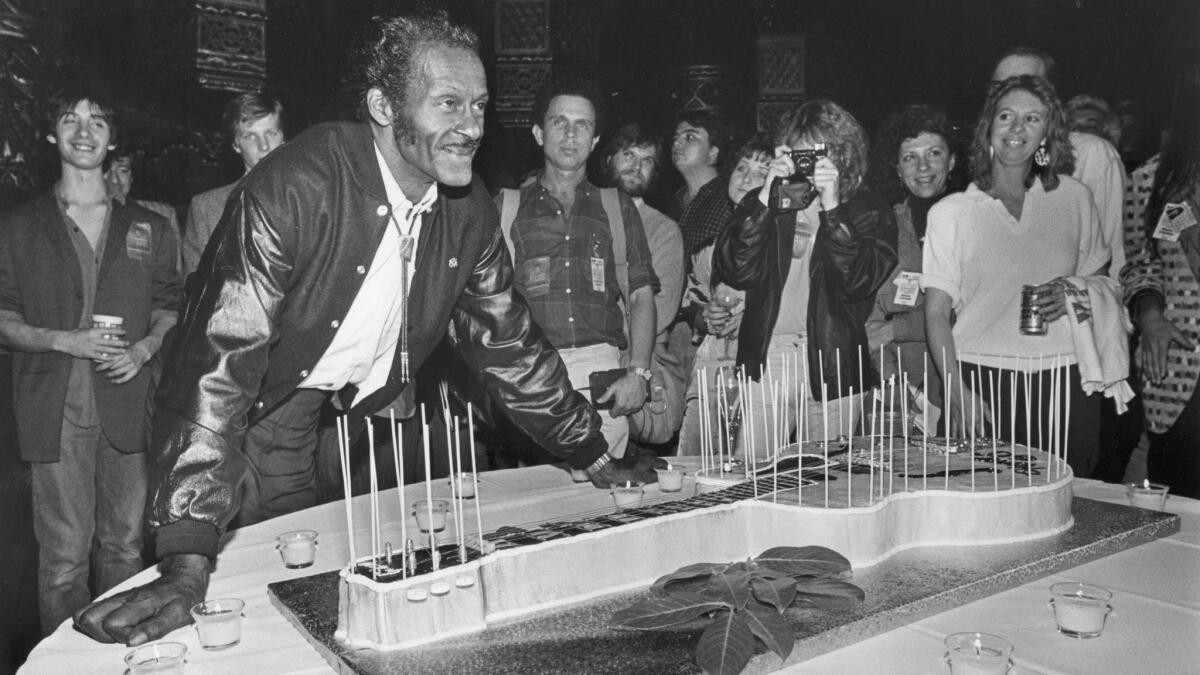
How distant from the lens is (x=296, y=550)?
2520 millimetres

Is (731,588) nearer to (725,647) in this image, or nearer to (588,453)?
(725,647)

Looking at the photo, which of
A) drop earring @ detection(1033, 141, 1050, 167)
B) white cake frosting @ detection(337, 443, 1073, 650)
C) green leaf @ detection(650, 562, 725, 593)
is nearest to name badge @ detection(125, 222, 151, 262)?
white cake frosting @ detection(337, 443, 1073, 650)

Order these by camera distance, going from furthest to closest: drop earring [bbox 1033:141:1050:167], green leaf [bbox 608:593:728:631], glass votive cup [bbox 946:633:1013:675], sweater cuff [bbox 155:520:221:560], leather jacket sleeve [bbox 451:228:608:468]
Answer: drop earring [bbox 1033:141:1050:167], leather jacket sleeve [bbox 451:228:608:468], sweater cuff [bbox 155:520:221:560], green leaf [bbox 608:593:728:631], glass votive cup [bbox 946:633:1013:675]

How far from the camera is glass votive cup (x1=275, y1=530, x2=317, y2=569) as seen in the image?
8.27ft

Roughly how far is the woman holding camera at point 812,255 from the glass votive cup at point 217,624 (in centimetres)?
310

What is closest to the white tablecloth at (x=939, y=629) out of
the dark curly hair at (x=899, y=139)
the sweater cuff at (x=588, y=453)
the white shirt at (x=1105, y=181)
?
the sweater cuff at (x=588, y=453)

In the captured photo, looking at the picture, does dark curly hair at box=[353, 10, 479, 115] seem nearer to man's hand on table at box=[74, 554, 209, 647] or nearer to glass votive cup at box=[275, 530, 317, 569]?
glass votive cup at box=[275, 530, 317, 569]

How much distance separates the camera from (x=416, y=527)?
2898 mm

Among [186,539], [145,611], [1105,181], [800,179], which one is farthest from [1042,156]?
[145,611]

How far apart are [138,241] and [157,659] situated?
2070 mm

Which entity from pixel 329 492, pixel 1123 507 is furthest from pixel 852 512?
pixel 329 492

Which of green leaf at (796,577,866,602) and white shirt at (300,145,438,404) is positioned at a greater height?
white shirt at (300,145,438,404)

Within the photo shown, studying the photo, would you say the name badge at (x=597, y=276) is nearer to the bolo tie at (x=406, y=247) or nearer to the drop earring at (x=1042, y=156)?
the bolo tie at (x=406, y=247)

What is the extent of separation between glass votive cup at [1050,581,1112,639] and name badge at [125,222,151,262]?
2.90 metres
